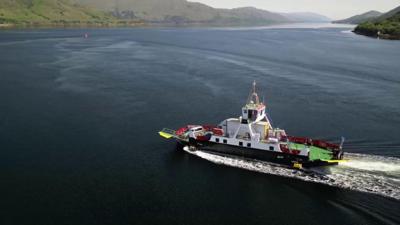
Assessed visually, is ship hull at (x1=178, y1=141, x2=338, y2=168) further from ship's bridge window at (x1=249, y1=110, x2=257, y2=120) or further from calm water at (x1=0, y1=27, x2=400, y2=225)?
ship's bridge window at (x1=249, y1=110, x2=257, y2=120)

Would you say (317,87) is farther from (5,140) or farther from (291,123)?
(5,140)

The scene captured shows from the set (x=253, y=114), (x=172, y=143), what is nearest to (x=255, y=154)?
(x=253, y=114)

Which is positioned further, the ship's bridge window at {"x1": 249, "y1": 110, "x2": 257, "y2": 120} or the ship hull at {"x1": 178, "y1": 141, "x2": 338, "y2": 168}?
the ship's bridge window at {"x1": 249, "y1": 110, "x2": 257, "y2": 120}

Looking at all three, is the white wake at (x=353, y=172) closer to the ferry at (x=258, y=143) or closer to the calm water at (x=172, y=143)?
the calm water at (x=172, y=143)

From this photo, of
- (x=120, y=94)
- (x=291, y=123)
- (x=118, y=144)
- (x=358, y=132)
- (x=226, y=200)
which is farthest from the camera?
(x=120, y=94)

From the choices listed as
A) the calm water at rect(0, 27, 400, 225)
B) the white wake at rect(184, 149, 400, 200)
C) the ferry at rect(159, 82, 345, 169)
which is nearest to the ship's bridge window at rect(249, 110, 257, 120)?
the ferry at rect(159, 82, 345, 169)

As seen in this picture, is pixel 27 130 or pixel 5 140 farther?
pixel 27 130

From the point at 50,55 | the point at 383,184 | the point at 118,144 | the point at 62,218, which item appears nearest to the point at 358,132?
the point at 383,184

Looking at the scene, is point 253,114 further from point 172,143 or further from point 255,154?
point 172,143
